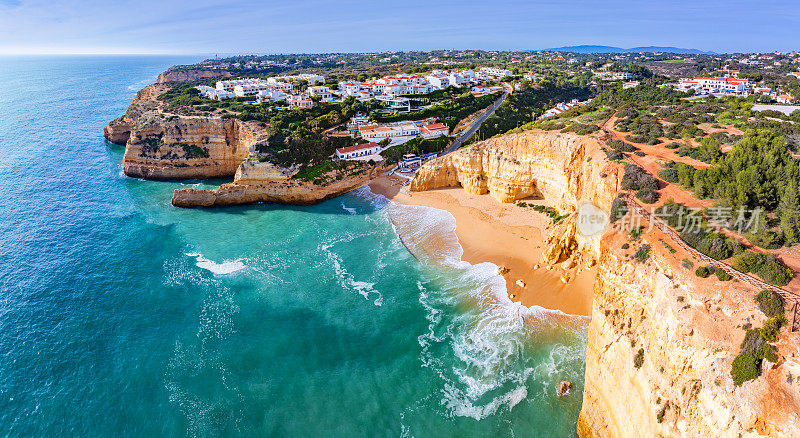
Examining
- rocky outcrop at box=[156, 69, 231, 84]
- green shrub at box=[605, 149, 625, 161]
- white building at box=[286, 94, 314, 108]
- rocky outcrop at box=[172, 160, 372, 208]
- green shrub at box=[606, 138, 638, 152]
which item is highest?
rocky outcrop at box=[156, 69, 231, 84]

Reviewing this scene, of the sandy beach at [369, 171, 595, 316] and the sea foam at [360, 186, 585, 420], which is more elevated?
the sandy beach at [369, 171, 595, 316]

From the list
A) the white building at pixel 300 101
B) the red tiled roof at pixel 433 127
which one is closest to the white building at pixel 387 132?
the red tiled roof at pixel 433 127

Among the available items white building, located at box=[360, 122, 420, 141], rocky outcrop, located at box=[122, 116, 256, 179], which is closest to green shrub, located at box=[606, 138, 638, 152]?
white building, located at box=[360, 122, 420, 141]

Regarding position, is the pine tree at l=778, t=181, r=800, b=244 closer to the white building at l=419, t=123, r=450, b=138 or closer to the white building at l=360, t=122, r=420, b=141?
the white building at l=419, t=123, r=450, b=138

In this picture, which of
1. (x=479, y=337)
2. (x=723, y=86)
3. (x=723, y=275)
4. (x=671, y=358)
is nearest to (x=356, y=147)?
(x=479, y=337)

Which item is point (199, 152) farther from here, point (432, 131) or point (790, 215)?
point (790, 215)

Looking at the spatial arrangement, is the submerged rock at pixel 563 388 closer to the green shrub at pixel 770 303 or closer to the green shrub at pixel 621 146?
the green shrub at pixel 770 303
